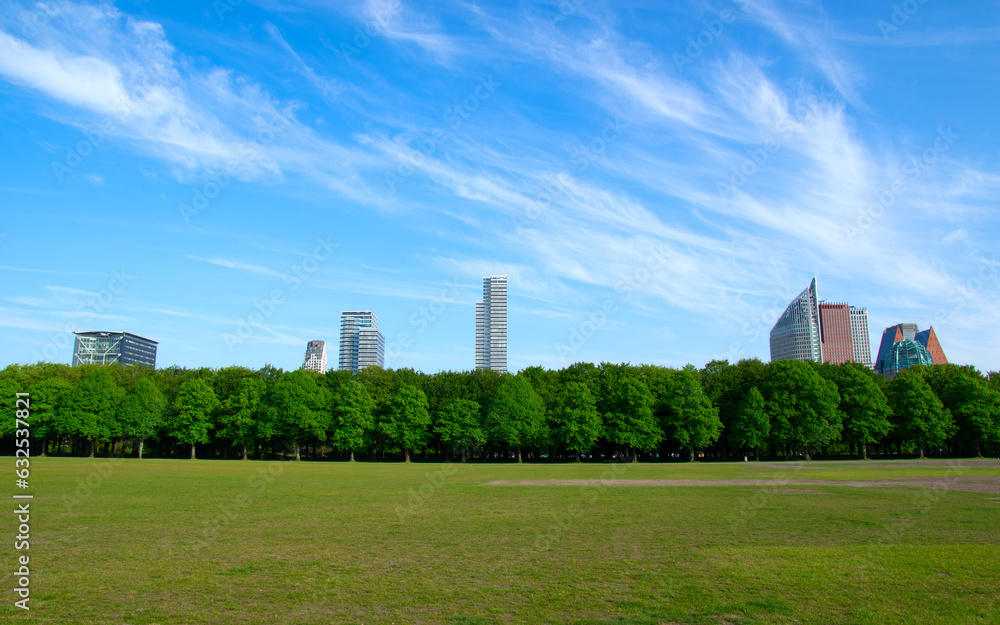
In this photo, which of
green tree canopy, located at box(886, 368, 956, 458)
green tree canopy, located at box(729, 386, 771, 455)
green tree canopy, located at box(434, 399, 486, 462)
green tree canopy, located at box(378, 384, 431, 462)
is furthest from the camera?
green tree canopy, located at box(434, 399, 486, 462)

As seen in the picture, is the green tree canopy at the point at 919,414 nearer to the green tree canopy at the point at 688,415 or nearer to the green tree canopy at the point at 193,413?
the green tree canopy at the point at 688,415

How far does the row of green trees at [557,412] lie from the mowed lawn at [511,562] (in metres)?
64.5

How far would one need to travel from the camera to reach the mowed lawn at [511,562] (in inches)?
391

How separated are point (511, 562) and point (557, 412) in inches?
3046

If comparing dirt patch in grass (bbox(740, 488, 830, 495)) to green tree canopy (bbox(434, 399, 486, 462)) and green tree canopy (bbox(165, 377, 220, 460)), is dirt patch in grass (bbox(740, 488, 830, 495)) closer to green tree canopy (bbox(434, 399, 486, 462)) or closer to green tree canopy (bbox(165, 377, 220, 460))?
green tree canopy (bbox(434, 399, 486, 462))

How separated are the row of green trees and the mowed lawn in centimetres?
6451

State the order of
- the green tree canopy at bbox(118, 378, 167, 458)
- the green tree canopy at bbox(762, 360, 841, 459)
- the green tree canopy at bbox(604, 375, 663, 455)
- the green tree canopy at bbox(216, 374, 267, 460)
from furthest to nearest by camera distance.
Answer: the green tree canopy at bbox(216, 374, 267, 460), the green tree canopy at bbox(118, 378, 167, 458), the green tree canopy at bbox(604, 375, 663, 455), the green tree canopy at bbox(762, 360, 841, 459)

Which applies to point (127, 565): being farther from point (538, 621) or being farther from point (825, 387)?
point (825, 387)

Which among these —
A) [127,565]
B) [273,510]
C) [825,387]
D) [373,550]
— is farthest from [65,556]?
[825,387]

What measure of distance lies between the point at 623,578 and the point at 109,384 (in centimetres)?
9873

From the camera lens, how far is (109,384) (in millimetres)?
90750

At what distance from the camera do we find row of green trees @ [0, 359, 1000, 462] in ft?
286

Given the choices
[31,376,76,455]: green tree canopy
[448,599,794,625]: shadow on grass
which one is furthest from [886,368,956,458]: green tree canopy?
[31,376,76,455]: green tree canopy

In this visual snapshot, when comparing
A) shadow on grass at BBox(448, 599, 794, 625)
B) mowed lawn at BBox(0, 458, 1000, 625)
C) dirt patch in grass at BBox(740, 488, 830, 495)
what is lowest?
dirt patch in grass at BBox(740, 488, 830, 495)
